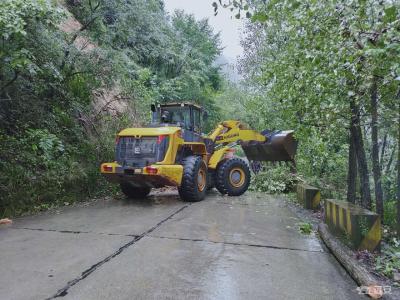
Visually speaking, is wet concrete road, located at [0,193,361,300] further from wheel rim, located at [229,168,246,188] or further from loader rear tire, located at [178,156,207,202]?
wheel rim, located at [229,168,246,188]

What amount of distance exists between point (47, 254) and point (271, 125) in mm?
11496

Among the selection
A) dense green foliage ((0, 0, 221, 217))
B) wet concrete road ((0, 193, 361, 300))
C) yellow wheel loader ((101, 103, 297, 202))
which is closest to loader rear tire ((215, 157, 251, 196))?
yellow wheel loader ((101, 103, 297, 202))

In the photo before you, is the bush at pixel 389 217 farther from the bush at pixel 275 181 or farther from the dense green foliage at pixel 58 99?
the dense green foliage at pixel 58 99

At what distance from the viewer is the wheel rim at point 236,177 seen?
10141 mm

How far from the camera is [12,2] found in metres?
5.76

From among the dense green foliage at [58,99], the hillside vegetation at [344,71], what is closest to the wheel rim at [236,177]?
the hillside vegetation at [344,71]

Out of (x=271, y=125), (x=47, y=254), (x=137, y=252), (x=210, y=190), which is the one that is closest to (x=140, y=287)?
(x=137, y=252)

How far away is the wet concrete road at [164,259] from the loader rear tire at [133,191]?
6.47 ft

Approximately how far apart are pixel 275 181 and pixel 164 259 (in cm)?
820

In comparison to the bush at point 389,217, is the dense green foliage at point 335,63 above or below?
above

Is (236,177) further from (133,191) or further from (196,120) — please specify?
(133,191)

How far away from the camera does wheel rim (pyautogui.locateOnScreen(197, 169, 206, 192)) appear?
352 inches

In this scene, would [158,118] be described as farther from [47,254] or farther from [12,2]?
[47,254]

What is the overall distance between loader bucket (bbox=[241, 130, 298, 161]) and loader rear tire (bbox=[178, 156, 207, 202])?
2.31 m
